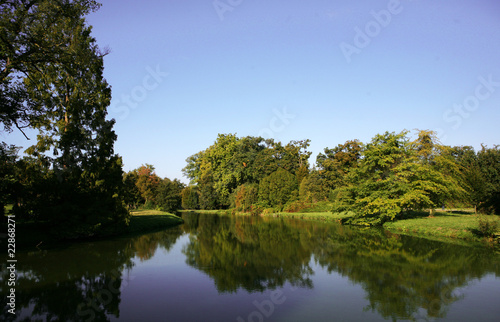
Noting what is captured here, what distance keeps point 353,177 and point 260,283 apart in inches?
815

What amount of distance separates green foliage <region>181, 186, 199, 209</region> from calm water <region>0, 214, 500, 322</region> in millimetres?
52631

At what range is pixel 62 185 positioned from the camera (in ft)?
60.5

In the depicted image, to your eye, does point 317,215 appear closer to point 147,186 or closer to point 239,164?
point 239,164

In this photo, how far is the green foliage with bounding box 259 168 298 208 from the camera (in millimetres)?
47844

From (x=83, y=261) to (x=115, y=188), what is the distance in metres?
9.95

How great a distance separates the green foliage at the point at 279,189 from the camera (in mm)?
47844

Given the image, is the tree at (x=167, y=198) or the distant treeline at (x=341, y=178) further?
the tree at (x=167, y=198)

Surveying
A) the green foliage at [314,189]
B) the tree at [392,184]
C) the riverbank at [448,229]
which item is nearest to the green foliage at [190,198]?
the green foliage at [314,189]

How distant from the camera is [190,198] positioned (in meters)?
70.1

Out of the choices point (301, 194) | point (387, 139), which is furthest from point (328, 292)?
point (301, 194)

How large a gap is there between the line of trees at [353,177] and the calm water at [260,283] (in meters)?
8.50

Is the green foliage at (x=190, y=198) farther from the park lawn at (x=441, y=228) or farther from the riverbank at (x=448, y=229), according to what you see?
the park lawn at (x=441, y=228)

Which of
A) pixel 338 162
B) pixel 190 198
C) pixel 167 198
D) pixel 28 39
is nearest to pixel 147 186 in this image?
pixel 190 198

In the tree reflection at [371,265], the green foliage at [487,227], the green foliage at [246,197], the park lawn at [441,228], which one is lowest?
the tree reflection at [371,265]
